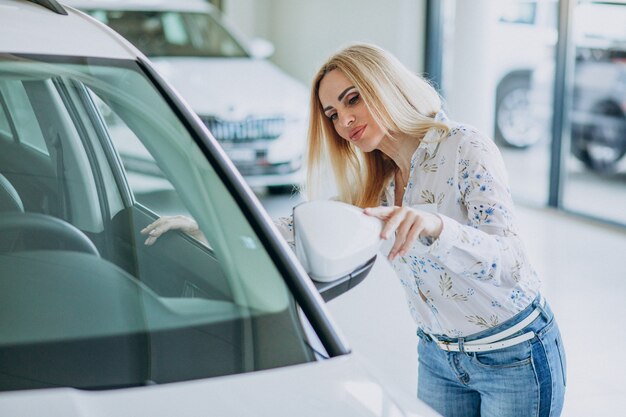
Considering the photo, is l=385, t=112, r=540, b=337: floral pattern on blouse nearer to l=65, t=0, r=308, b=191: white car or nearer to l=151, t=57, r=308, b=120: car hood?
l=65, t=0, r=308, b=191: white car

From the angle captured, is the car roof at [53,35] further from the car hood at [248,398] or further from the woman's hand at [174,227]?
the car hood at [248,398]

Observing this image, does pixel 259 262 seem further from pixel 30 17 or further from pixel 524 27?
pixel 524 27

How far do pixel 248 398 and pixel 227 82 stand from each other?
590 cm

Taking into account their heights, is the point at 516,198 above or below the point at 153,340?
below

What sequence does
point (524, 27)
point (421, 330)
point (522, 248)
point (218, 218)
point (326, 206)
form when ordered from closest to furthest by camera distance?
point (326, 206) < point (218, 218) < point (522, 248) < point (421, 330) < point (524, 27)

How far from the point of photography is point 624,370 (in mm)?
4113

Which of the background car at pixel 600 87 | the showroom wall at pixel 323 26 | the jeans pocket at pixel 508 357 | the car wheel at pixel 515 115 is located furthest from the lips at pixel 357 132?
the showroom wall at pixel 323 26

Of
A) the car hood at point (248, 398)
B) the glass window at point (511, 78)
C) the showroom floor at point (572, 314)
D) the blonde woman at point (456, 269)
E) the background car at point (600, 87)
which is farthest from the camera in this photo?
the glass window at point (511, 78)

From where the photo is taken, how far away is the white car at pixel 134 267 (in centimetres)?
148

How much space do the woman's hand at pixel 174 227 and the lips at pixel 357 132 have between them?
0.50 meters

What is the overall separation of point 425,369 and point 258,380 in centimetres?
92

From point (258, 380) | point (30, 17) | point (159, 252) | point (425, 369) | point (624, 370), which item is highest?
point (30, 17)

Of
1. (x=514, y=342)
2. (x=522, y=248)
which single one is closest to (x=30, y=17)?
(x=522, y=248)

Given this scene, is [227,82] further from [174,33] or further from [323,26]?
[323,26]
